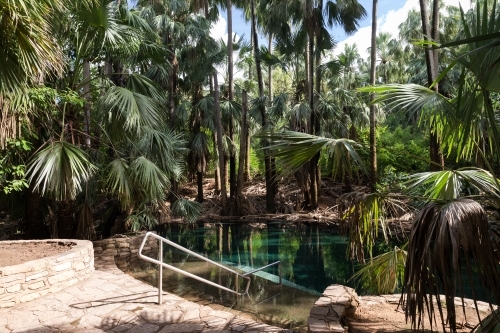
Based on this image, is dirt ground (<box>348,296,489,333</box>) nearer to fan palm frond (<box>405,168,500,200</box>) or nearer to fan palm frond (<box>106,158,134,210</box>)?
fan palm frond (<box>405,168,500,200</box>)

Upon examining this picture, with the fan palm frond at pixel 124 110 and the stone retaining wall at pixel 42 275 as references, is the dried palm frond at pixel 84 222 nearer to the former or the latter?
the fan palm frond at pixel 124 110

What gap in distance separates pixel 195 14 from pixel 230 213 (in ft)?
27.9

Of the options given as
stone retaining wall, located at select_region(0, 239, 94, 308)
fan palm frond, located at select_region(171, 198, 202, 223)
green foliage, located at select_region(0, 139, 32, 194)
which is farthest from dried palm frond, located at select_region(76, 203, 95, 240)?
fan palm frond, located at select_region(171, 198, 202, 223)

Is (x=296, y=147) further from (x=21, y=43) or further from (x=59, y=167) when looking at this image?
(x=59, y=167)

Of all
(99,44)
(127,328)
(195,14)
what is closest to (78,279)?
(127,328)

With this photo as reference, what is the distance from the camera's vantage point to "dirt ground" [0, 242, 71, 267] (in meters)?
5.29

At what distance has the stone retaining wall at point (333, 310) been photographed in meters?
3.46

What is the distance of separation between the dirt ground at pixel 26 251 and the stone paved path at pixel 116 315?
876mm

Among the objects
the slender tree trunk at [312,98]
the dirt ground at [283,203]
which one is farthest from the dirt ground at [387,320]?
the slender tree trunk at [312,98]

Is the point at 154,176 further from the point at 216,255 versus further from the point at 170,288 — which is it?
the point at 216,255

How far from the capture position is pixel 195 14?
54.0 feet

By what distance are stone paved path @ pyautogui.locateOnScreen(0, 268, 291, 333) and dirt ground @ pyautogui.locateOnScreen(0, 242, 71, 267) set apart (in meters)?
0.88

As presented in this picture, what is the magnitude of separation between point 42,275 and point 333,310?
3472 millimetres

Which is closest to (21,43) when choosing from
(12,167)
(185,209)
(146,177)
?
(12,167)
